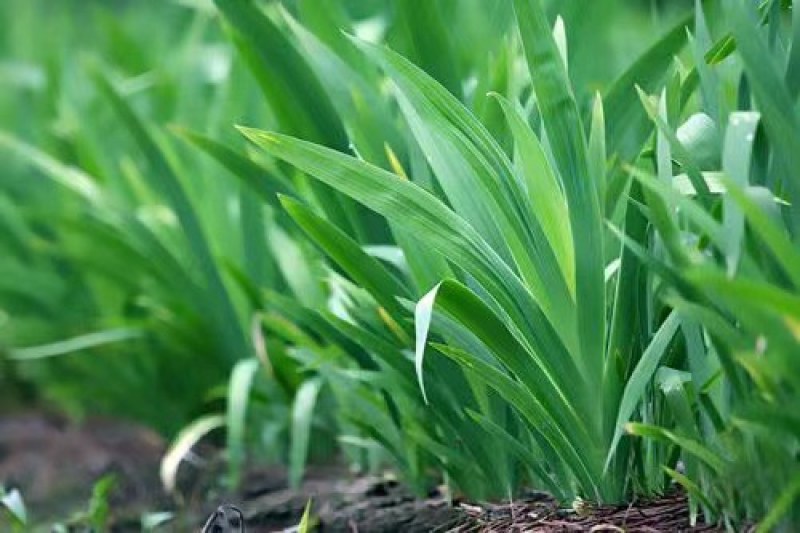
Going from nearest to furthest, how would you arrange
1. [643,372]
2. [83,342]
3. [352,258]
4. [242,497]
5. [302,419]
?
[643,372], [352,258], [302,419], [242,497], [83,342]

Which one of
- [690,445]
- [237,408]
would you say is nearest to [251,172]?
[237,408]

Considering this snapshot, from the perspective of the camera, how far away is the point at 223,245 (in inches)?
126

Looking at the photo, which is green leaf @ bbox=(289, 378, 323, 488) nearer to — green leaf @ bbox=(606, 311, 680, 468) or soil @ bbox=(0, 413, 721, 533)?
soil @ bbox=(0, 413, 721, 533)

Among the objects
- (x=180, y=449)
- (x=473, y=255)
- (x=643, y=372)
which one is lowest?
(x=180, y=449)

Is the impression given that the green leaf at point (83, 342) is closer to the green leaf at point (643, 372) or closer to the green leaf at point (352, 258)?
the green leaf at point (352, 258)

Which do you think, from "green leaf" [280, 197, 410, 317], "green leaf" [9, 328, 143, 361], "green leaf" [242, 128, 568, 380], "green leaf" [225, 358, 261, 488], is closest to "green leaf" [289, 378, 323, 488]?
"green leaf" [225, 358, 261, 488]

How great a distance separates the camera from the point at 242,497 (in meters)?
2.90

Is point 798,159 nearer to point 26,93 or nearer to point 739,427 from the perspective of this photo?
point 739,427

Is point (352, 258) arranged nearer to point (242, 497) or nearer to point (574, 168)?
point (574, 168)

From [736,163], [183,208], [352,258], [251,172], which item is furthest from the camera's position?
[183,208]

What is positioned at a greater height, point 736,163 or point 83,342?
point 736,163

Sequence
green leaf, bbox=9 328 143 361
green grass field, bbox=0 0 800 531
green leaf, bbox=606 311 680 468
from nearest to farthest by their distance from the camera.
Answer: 1. green grass field, bbox=0 0 800 531
2. green leaf, bbox=606 311 680 468
3. green leaf, bbox=9 328 143 361

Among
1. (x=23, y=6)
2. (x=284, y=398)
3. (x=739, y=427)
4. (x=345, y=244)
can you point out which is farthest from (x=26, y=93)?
(x=739, y=427)

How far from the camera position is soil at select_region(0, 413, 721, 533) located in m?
1.95
